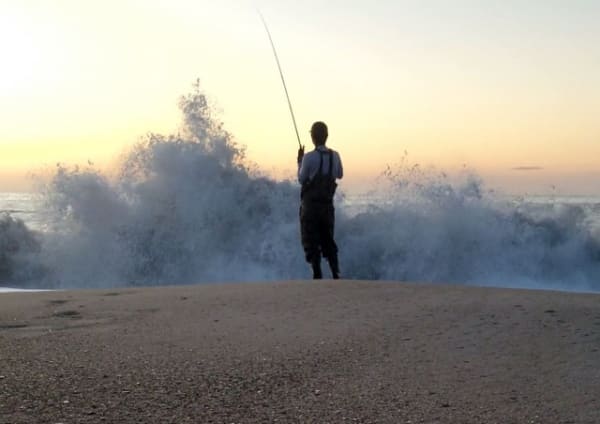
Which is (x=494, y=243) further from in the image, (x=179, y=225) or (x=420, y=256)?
(x=179, y=225)

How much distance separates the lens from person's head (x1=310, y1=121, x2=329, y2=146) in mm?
7566

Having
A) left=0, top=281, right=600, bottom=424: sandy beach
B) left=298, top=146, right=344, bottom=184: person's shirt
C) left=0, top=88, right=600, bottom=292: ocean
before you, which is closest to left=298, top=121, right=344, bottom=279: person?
left=298, top=146, right=344, bottom=184: person's shirt

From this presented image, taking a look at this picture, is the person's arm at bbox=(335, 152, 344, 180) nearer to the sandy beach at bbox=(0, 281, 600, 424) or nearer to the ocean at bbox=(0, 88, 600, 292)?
the sandy beach at bbox=(0, 281, 600, 424)

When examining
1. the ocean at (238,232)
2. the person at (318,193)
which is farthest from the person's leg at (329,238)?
the ocean at (238,232)

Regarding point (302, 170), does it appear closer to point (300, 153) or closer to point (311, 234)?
point (300, 153)

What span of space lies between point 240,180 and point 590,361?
1170cm

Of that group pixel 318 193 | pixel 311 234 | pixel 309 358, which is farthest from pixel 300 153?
pixel 309 358

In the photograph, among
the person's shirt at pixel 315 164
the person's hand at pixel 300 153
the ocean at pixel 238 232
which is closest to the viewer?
the person's shirt at pixel 315 164

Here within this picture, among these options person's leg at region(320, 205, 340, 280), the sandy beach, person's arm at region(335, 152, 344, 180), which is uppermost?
person's arm at region(335, 152, 344, 180)

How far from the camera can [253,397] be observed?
3041mm

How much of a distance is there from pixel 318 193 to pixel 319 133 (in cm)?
61

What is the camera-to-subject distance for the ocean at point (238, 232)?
1314 cm

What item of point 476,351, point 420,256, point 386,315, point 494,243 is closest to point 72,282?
point 420,256

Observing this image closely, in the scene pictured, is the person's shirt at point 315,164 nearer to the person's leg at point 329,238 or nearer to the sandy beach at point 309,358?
the person's leg at point 329,238
